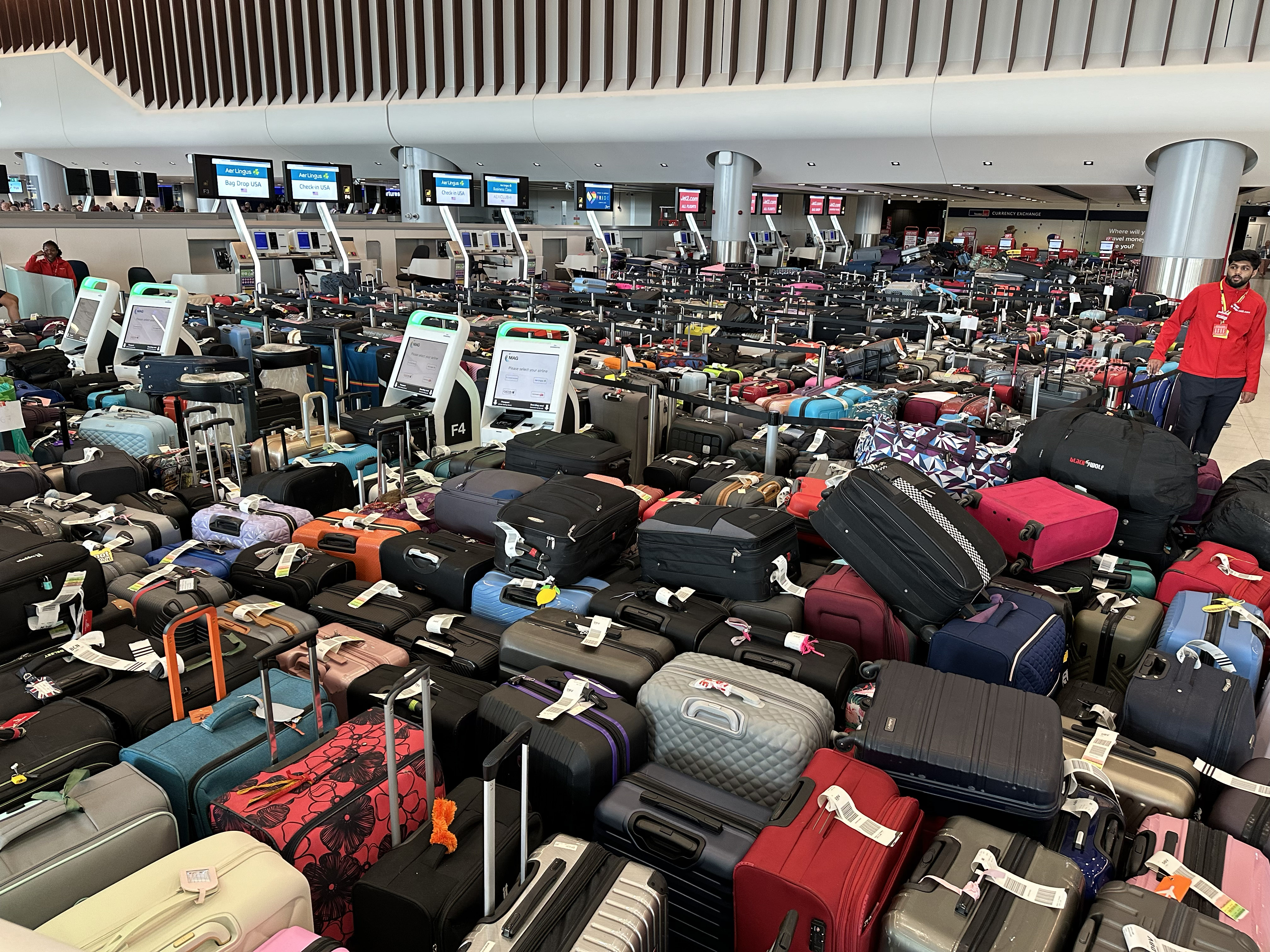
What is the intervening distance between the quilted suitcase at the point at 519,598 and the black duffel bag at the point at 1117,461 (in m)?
2.24

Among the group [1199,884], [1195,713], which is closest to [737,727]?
[1199,884]

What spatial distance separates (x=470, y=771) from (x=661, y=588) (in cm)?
96

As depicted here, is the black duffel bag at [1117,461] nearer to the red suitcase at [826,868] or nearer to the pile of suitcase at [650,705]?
the pile of suitcase at [650,705]

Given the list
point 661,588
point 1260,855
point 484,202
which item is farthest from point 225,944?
point 484,202

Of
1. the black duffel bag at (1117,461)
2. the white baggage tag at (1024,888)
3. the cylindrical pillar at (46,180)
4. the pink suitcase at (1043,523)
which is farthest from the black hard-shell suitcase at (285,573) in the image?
the cylindrical pillar at (46,180)

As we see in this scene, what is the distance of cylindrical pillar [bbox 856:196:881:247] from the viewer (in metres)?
34.0

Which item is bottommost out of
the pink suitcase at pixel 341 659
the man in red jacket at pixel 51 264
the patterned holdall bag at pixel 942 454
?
the pink suitcase at pixel 341 659

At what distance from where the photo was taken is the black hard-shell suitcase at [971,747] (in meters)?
2.01

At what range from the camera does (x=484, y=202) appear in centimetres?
1352

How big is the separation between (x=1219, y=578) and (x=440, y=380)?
4.26m

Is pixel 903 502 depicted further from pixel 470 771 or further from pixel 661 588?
pixel 470 771

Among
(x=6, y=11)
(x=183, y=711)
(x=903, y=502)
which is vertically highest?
(x=6, y=11)

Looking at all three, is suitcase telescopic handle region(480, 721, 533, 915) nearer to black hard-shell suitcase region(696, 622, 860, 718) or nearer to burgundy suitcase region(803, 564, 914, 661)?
black hard-shell suitcase region(696, 622, 860, 718)

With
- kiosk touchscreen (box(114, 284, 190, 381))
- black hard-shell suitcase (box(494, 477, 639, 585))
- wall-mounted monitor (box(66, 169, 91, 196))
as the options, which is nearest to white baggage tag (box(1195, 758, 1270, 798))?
black hard-shell suitcase (box(494, 477, 639, 585))
